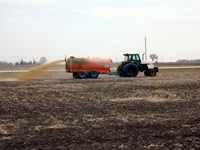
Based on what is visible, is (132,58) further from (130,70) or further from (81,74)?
(81,74)

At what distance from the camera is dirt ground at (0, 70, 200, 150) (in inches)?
370

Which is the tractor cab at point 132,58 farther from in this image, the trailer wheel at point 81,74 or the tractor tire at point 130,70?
the trailer wheel at point 81,74

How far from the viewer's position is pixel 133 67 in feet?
124

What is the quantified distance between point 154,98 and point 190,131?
812cm

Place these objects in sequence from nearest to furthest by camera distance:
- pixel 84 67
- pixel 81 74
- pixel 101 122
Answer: pixel 101 122 → pixel 81 74 → pixel 84 67

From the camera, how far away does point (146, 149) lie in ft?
28.5

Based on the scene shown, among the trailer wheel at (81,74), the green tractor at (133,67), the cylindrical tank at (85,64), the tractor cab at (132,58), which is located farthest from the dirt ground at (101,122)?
the tractor cab at (132,58)

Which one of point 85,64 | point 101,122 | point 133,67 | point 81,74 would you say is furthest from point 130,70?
point 101,122

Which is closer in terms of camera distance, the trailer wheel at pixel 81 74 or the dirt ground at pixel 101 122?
the dirt ground at pixel 101 122

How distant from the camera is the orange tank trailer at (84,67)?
37.9 metres

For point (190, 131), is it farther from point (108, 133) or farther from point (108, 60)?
point (108, 60)

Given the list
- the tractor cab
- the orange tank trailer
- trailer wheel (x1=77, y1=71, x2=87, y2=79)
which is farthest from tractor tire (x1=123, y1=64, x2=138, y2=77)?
trailer wheel (x1=77, y1=71, x2=87, y2=79)

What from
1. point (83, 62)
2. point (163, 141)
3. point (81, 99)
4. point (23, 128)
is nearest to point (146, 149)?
point (163, 141)

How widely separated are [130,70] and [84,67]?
4609mm
